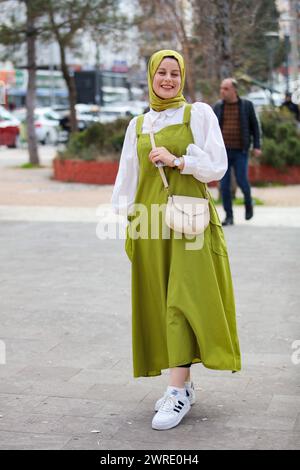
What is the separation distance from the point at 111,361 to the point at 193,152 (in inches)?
74.3

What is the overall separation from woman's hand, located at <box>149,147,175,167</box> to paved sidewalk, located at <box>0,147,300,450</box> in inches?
50.4

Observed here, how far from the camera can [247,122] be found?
12812mm

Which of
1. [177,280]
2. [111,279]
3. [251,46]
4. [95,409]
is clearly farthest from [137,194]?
[251,46]

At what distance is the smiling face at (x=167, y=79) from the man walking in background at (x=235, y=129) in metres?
7.60

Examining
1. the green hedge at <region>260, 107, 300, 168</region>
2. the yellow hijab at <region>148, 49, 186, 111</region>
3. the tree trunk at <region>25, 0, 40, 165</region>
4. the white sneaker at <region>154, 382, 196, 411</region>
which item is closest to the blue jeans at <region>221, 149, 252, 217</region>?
the green hedge at <region>260, 107, 300, 168</region>

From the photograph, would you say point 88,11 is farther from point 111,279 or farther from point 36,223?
point 111,279

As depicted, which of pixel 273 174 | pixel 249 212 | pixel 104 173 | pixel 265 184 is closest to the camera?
pixel 249 212

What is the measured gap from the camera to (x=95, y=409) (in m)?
5.42

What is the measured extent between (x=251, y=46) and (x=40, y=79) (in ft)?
169

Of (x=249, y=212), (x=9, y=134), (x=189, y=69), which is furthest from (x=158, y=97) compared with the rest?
A: (x=9, y=134)

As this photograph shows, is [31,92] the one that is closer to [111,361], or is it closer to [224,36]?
[224,36]

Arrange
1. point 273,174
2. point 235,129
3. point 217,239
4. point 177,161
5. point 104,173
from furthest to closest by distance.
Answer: point 104,173 < point 273,174 < point 235,129 < point 217,239 < point 177,161

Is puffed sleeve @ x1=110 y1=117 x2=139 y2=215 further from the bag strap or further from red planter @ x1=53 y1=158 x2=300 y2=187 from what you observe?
Answer: red planter @ x1=53 y1=158 x2=300 y2=187

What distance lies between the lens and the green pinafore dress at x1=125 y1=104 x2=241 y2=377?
5.14 meters
